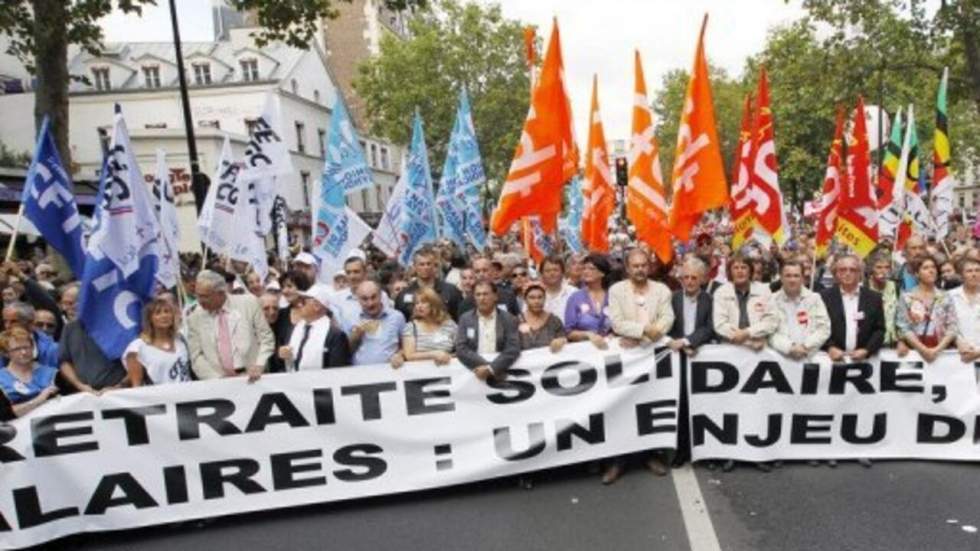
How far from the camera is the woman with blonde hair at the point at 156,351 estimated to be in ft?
16.6

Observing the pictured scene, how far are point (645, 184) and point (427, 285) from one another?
7.06 ft

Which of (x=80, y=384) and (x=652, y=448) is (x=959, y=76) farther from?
(x=80, y=384)

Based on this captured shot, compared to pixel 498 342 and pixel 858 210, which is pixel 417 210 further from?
pixel 858 210

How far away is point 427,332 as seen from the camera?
Answer: 537 centimetres

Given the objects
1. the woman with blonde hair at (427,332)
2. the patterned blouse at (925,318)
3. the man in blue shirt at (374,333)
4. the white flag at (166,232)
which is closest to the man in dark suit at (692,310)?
the patterned blouse at (925,318)

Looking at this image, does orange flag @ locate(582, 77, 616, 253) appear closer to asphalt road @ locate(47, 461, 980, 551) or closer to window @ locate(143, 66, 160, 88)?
asphalt road @ locate(47, 461, 980, 551)

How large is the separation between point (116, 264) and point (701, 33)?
468 cm

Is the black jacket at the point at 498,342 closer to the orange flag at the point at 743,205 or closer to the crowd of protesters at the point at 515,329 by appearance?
the crowd of protesters at the point at 515,329

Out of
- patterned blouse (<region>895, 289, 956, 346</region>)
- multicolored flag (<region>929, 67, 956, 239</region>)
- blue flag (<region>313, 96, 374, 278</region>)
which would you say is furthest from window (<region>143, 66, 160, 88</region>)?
patterned blouse (<region>895, 289, 956, 346</region>)

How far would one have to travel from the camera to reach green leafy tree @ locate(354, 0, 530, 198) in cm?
3744

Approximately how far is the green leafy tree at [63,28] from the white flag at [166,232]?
250 inches

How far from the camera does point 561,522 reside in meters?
4.62

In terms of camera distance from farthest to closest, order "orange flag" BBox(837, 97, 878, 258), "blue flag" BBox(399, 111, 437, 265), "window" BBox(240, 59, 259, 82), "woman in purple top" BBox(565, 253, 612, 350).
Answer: "window" BBox(240, 59, 259, 82)
"blue flag" BBox(399, 111, 437, 265)
"orange flag" BBox(837, 97, 878, 258)
"woman in purple top" BBox(565, 253, 612, 350)

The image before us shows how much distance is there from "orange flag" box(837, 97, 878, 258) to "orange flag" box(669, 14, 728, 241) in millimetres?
1631
